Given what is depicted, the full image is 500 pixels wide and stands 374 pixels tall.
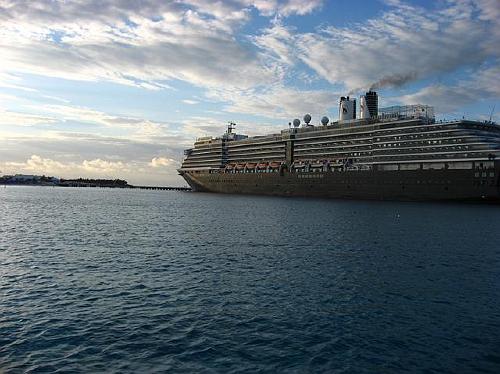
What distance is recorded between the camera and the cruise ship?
8338cm

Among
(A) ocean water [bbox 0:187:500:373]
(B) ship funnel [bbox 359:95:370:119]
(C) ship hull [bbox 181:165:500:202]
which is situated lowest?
(A) ocean water [bbox 0:187:500:373]

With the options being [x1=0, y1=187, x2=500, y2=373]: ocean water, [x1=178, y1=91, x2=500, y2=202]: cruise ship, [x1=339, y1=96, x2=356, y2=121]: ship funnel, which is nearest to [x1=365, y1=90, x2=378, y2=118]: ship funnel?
[x1=178, y1=91, x2=500, y2=202]: cruise ship

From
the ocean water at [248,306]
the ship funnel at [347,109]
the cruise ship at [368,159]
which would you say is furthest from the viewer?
the ship funnel at [347,109]

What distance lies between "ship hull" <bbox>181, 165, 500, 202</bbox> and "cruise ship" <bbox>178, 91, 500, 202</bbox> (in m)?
0.17

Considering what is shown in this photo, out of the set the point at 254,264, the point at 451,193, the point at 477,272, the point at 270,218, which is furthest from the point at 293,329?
the point at 451,193

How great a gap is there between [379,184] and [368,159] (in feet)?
33.2

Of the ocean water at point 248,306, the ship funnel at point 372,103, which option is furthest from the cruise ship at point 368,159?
the ocean water at point 248,306

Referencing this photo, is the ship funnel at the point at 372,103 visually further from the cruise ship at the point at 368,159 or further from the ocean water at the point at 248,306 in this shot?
the ocean water at the point at 248,306

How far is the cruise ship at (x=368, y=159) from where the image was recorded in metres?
83.4

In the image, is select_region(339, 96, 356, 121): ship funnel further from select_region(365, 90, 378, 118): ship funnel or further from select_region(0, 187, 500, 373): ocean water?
select_region(0, 187, 500, 373): ocean water

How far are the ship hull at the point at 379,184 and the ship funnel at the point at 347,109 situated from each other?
23682mm

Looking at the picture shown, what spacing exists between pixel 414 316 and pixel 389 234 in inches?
1046

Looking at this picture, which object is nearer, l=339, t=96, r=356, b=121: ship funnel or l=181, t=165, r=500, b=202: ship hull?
l=181, t=165, r=500, b=202: ship hull

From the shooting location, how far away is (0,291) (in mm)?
20766
